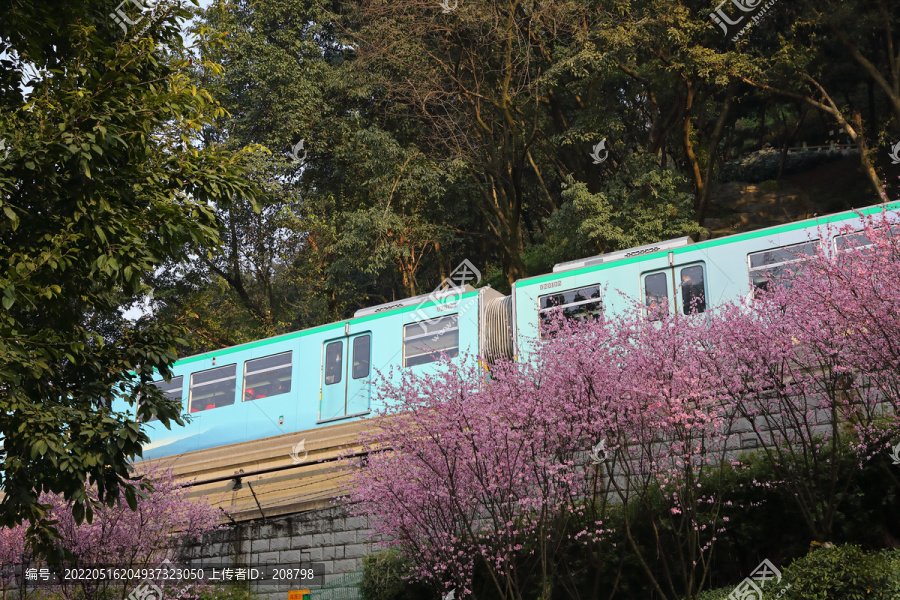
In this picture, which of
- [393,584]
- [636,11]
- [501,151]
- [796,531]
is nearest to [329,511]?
[393,584]

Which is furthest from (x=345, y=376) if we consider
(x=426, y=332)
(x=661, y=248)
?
(x=661, y=248)

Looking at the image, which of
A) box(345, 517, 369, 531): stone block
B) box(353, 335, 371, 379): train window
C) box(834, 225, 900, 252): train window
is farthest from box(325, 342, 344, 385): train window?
box(834, 225, 900, 252): train window

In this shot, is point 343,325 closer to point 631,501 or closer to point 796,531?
point 631,501

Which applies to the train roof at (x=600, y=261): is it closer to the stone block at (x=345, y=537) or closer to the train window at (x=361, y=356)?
the train window at (x=361, y=356)

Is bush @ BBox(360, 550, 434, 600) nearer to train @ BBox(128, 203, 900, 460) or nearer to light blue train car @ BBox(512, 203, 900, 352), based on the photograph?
train @ BBox(128, 203, 900, 460)

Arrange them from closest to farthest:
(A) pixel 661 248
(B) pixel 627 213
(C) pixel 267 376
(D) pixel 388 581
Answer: (D) pixel 388 581 < (A) pixel 661 248 < (C) pixel 267 376 < (B) pixel 627 213

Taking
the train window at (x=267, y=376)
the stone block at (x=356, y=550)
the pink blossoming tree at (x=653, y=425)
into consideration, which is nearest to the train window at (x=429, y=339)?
the train window at (x=267, y=376)

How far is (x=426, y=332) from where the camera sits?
19.4 metres

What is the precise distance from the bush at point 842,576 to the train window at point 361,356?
443 inches

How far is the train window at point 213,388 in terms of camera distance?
21703 mm

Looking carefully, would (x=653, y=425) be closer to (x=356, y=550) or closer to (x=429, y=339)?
(x=356, y=550)

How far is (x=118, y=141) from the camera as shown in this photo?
385 inches

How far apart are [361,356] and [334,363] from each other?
74 cm

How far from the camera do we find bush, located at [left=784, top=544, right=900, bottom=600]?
959 centimetres
